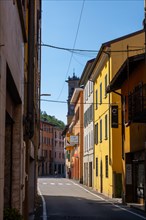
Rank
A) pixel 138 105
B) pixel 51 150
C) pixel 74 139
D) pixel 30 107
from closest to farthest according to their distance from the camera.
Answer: pixel 30 107
pixel 138 105
pixel 74 139
pixel 51 150

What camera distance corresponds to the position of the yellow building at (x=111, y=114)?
32094 millimetres

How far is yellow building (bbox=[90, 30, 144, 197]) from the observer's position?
32.1 metres

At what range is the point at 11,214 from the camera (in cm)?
907

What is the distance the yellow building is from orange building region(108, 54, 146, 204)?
1915mm

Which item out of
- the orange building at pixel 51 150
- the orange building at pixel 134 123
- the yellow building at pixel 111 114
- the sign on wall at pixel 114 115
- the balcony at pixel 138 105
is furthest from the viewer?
the orange building at pixel 51 150

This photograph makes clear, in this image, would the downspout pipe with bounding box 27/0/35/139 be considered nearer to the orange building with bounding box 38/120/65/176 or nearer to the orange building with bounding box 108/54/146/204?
the orange building with bounding box 108/54/146/204

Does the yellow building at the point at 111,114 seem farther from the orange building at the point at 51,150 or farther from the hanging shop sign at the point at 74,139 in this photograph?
the orange building at the point at 51,150

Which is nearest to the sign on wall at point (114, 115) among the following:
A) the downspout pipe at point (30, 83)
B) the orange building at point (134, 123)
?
the orange building at point (134, 123)

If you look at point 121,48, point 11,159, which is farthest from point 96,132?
point 11,159

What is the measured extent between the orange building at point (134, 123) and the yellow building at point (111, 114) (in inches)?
75.4

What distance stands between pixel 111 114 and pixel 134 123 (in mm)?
5708

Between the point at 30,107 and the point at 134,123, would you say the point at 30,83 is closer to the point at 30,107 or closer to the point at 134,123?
the point at 30,107

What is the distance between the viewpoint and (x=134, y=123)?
85.3 ft

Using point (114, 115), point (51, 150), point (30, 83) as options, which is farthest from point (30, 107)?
point (51, 150)
